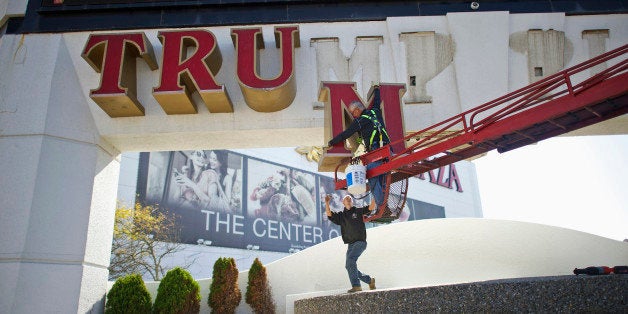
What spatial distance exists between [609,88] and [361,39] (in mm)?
6779

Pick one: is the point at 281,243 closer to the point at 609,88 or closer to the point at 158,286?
the point at 158,286

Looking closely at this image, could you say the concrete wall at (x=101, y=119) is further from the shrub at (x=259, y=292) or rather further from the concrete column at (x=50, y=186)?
the shrub at (x=259, y=292)

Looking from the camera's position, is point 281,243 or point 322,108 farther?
point 281,243

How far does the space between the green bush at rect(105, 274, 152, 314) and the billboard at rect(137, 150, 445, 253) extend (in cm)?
2264

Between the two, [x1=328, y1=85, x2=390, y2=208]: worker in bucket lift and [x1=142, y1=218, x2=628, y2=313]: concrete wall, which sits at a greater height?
[x1=328, y1=85, x2=390, y2=208]: worker in bucket lift

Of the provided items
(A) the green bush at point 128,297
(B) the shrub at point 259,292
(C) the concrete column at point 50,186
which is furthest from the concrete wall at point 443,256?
(C) the concrete column at point 50,186

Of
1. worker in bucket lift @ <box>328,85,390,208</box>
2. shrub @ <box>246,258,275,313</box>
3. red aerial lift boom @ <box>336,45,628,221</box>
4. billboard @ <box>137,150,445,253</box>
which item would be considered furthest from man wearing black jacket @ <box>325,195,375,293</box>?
billboard @ <box>137,150,445,253</box>

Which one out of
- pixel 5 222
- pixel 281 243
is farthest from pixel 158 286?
pixel 281 243

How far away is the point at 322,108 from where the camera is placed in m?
10.3

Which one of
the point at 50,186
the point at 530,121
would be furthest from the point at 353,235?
the point at 50,186

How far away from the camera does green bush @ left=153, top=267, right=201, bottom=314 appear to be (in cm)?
1023

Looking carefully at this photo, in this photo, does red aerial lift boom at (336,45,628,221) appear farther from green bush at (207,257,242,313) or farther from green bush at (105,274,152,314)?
green bush at (105,274,152,314)

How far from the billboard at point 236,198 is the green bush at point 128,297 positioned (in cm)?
2264

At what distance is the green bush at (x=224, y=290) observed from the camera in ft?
36.5
